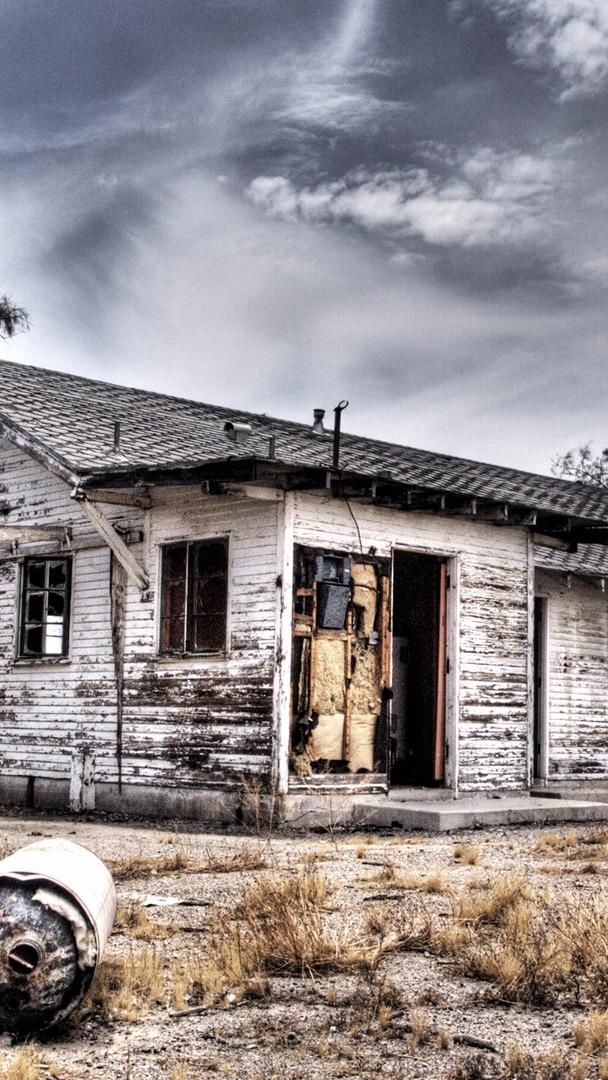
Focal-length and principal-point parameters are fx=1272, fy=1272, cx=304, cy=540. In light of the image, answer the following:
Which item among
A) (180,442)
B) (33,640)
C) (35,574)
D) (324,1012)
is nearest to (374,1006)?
(324,1012)

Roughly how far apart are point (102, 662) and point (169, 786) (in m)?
1.96

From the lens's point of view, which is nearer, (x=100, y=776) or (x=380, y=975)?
(x=380, y=975)

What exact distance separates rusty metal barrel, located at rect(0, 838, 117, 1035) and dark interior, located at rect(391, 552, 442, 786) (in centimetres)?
1083

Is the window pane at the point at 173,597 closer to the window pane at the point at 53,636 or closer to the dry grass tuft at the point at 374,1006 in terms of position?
the window pane at the point at 53,636

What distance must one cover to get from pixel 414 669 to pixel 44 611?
4.98 meters

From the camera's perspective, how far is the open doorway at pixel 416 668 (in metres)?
15.9

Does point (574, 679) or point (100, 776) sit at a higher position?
point (574, 679)

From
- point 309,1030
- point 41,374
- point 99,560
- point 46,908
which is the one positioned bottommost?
point 309,1030

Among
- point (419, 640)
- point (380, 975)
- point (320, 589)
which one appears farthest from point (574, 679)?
point (380, 975)

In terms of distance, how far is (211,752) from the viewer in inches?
551

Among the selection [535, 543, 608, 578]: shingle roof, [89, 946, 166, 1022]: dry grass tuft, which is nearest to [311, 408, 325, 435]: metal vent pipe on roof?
[535, 543, 608, 578]: shingle roof

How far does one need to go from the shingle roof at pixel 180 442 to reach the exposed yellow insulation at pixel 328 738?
8.90 ft

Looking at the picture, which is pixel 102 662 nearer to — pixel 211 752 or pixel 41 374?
pixel 211 752

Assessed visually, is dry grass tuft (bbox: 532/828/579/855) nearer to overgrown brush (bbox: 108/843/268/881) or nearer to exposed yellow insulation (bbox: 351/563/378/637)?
overgrown brush (bbox: 108/843/268/881)
